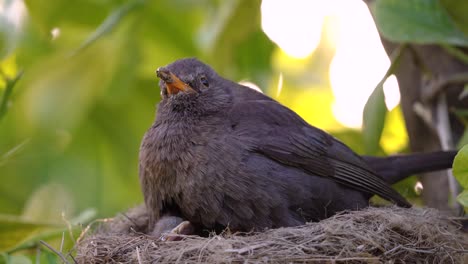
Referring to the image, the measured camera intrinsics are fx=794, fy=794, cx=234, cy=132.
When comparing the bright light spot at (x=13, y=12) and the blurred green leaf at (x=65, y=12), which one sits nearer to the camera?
the bright light spot at (x=13, y=12)

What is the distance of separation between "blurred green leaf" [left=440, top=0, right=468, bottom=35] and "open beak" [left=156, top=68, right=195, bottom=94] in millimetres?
1565

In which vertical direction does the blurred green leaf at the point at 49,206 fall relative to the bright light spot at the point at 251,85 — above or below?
below

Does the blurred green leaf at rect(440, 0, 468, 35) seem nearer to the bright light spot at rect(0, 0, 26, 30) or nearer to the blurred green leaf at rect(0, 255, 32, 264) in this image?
the bright light spot at rect(0, 0, 26, 30)

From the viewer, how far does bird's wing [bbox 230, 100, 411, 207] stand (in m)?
4.41

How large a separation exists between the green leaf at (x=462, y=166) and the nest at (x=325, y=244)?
553mm

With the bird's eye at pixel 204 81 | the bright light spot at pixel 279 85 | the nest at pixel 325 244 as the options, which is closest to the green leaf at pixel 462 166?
the nest at pixel 325 244

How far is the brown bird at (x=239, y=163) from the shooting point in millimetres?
4156

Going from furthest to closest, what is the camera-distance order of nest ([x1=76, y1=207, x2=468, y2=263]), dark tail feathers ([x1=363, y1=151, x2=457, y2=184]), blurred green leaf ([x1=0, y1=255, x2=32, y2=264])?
dark tail feathers ([x1=363, y1=151, x2=457, y2=184]), blurred green leaf ([x1=0, y1=255, x2=32, y2=264]), nest ([x1=76, y1=207, x2=468, y2=263])

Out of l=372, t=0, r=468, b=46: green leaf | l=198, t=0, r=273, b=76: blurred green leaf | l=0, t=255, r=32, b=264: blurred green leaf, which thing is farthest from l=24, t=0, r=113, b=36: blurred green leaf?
l=372, t=0, r=468, b=46: green leaf

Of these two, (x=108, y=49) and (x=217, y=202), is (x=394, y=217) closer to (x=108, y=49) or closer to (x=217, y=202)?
(x=217, y=202)

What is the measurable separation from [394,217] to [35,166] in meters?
2.56

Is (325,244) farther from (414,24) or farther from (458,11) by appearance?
(458,11)

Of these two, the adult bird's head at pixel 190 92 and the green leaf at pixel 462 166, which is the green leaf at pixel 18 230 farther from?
the green leaf at pixel 462 166

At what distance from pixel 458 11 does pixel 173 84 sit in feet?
5.60
